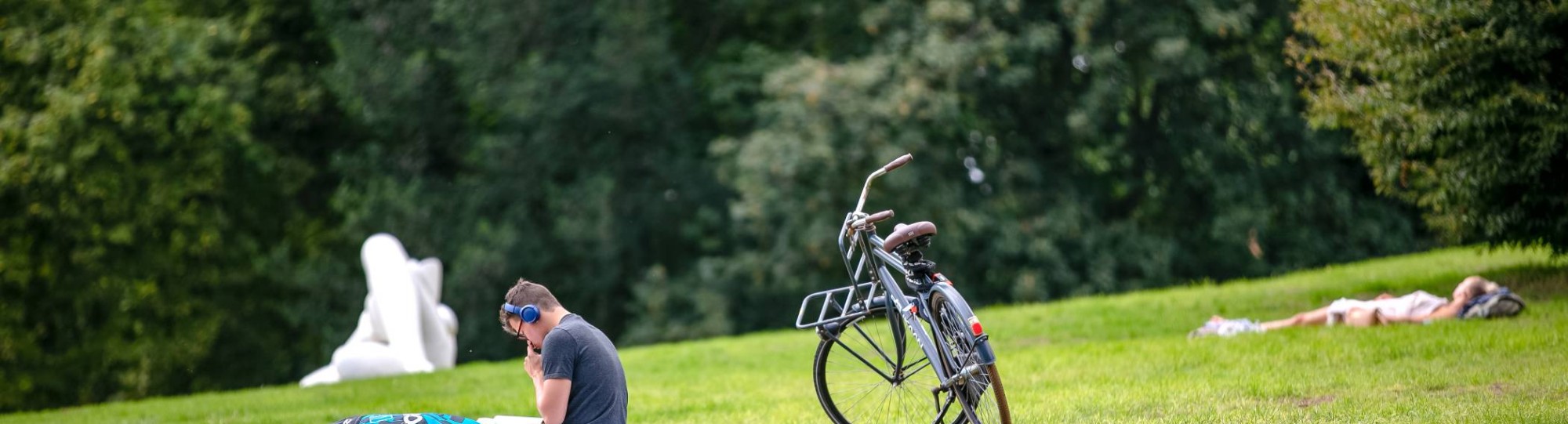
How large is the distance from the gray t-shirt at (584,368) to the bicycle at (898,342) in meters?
1.31

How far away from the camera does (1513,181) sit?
44.6ft

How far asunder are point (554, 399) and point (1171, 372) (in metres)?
5.91

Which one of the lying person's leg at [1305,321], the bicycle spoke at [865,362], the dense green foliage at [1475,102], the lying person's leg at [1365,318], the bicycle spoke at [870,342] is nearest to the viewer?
the bicycle spoke at [870,342]

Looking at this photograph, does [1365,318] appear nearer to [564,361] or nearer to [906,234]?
[906,234]

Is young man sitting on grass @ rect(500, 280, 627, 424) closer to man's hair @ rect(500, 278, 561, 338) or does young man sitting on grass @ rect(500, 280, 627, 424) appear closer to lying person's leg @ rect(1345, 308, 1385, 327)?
man's hair @ rect(500, 278, 561, 338)

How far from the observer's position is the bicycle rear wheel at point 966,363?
6598 mm

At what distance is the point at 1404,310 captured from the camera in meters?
13.0

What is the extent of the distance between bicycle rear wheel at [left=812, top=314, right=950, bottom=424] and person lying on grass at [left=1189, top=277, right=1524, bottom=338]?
5931 mm

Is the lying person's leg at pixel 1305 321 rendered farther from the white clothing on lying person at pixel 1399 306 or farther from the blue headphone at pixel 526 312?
the blue headphone at pixel 526 312

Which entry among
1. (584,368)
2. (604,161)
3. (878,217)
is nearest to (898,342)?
(878,217)

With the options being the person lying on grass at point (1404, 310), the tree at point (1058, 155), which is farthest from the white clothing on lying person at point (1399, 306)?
the tree at point (1058, 155)

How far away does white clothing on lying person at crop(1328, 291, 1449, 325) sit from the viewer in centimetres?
1297

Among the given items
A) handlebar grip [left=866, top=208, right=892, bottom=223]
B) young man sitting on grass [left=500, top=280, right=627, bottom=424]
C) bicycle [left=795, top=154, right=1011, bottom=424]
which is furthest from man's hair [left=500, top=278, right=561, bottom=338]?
handlebar grip [left=866, top=208, right=892, bottom=223]

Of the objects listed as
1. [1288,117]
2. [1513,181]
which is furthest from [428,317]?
[1288,117]
